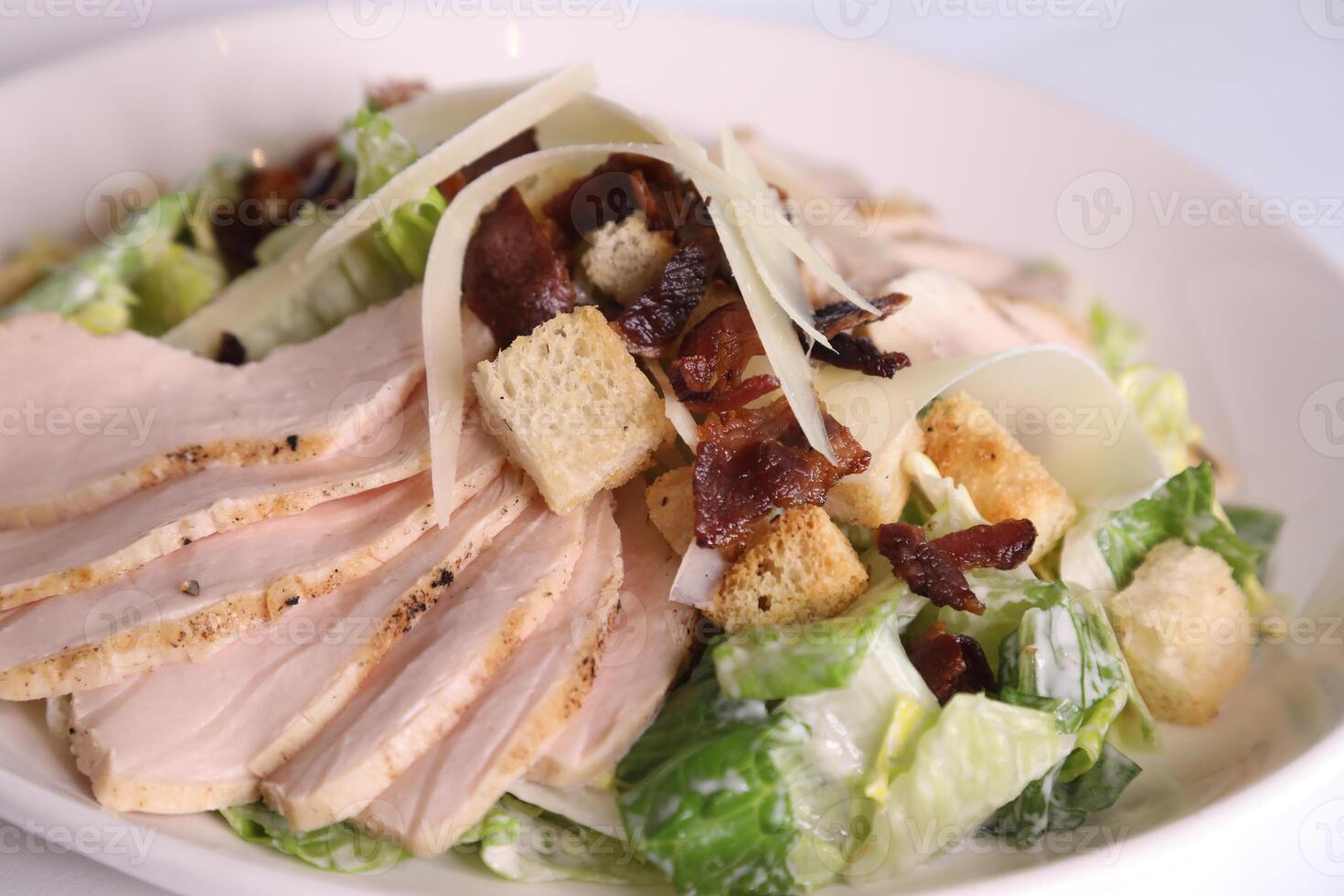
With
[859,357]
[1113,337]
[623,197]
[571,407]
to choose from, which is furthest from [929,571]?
[1113,337]

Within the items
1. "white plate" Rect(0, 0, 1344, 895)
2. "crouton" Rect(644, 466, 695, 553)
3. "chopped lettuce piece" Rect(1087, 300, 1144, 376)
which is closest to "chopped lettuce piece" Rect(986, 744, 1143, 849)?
"white plate" Rect(0, 0, 1344, 895)

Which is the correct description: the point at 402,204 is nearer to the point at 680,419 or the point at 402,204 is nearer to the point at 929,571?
the point at 680,419

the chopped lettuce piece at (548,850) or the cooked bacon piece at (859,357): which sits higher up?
the cooked bacon piece at (859,357)

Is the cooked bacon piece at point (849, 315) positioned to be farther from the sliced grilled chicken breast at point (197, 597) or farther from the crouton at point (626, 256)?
the sliced grilled chicken breast at point (197, 597)

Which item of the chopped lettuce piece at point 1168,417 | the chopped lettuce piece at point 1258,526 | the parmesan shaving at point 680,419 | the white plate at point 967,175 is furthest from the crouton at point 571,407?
the chopped lettuce piece at point 1258,526

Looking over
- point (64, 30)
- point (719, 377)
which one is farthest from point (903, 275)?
point (64, 30)

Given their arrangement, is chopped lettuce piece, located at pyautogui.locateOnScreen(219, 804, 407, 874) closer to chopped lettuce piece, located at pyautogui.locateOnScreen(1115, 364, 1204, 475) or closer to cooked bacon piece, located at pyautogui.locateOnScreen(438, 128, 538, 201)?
cooked bacon piece, located at pyautogui.locateOnScreen(438, 128, 538, 201)
